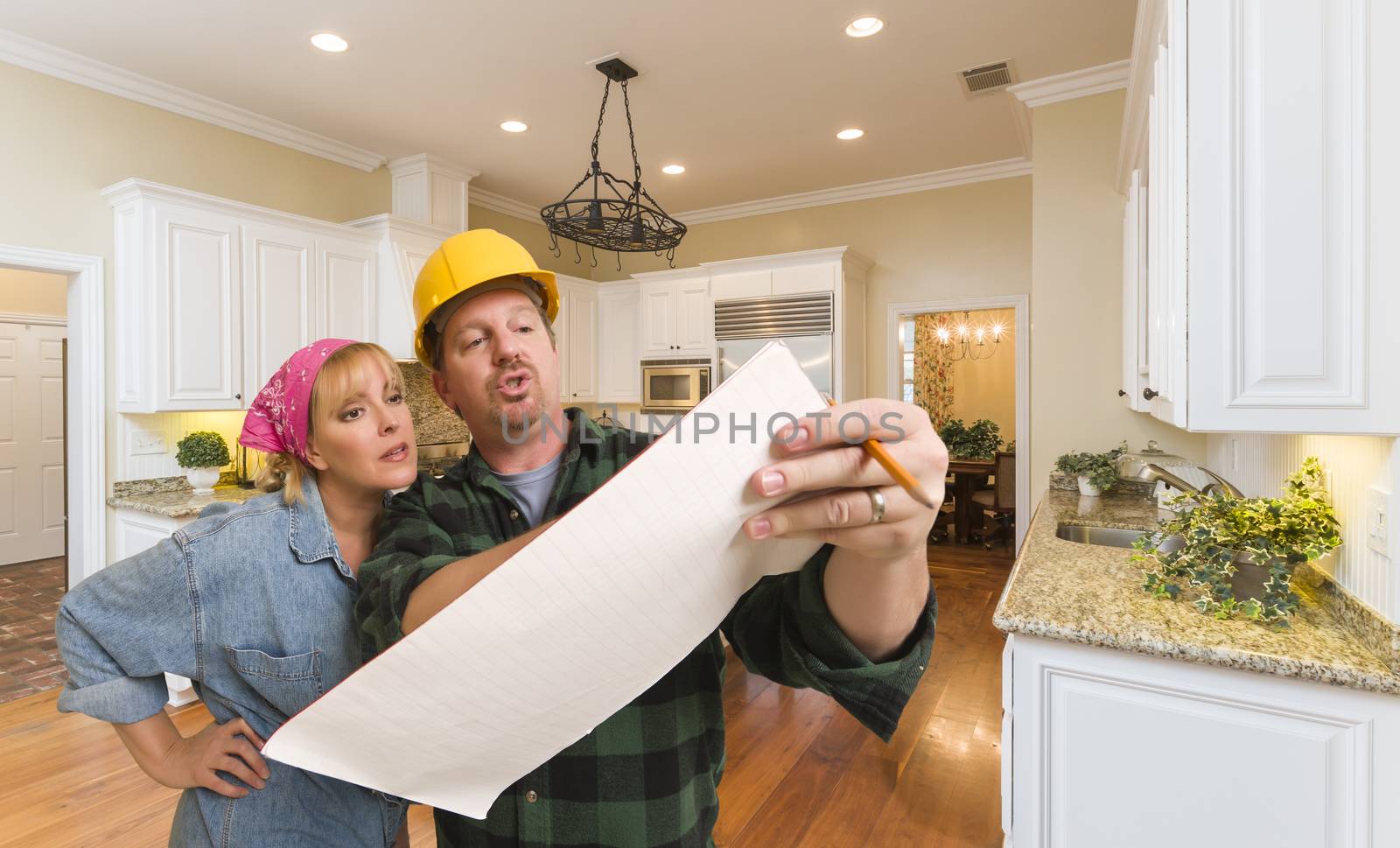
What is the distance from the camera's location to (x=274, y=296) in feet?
12.2

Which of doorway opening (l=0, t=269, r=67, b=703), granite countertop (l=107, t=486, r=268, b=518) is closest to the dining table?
granite countertop (l=107, t=486, r=268, b=518)

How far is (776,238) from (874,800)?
450 centimetres

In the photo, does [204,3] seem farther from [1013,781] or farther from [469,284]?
[1013,781]

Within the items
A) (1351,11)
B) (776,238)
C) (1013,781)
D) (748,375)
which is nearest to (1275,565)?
(1013,781)

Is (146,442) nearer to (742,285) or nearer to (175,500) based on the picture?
(175,500)

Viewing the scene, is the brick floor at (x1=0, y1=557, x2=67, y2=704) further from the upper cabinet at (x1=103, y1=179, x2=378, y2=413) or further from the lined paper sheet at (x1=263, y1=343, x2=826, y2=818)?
the lined paper sheet at (x1=263, y1=343, x2=826, y2=818)

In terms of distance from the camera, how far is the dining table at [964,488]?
5.95 metres

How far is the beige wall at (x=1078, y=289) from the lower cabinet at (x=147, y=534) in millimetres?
4196

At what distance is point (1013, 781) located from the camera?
158 centimetres

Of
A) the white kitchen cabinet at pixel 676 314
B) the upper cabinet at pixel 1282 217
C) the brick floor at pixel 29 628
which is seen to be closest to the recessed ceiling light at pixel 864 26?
the upper cabinet at pixel 1282 217

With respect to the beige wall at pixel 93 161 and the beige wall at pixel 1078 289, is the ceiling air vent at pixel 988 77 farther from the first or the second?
the beige wall at pixel 93 161

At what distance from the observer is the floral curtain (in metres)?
8.37

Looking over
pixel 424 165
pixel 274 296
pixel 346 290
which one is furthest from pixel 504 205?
pixel 274 296

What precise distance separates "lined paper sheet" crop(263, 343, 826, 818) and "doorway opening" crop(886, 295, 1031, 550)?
7.45 feet
